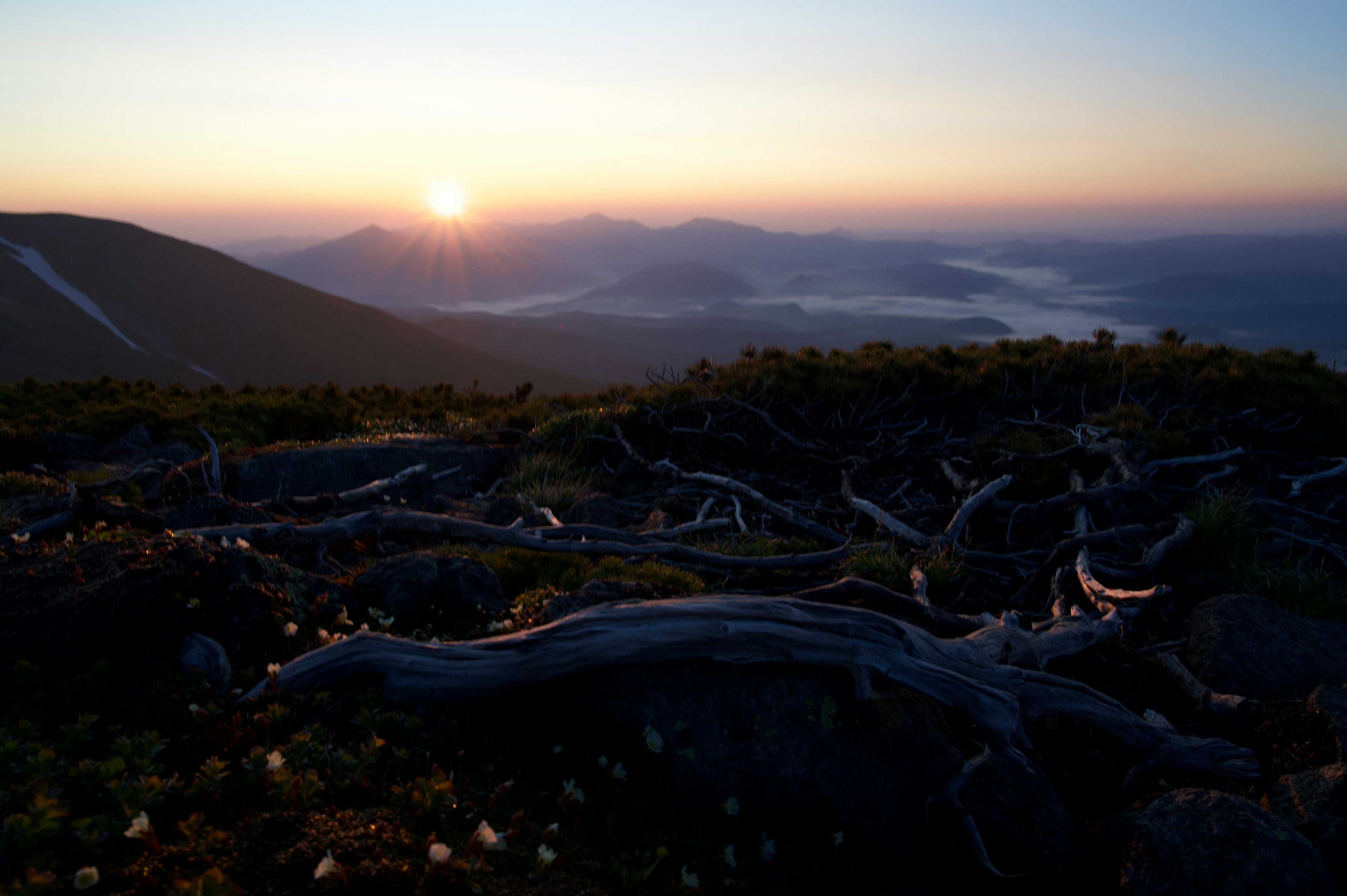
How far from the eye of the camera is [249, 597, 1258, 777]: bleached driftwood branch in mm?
3451

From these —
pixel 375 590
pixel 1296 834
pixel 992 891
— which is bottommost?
pixel 992 891

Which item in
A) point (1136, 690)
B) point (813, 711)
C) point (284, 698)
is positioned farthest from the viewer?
point (1136, 690)

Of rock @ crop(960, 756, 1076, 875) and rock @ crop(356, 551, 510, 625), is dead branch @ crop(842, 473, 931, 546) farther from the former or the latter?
rock @ crop(356, 551, 510, 625)

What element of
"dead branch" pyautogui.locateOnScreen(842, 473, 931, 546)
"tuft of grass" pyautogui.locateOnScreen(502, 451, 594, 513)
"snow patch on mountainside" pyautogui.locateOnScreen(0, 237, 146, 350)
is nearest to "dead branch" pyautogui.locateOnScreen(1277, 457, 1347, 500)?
"dead branch" pyautogui.locateOnScreen(842, 473, 931, 546)

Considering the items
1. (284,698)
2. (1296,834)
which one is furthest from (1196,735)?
(284,698)

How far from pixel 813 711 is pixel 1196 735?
238cm

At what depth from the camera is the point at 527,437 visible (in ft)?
35.8

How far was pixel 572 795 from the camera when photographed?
9.45 feet

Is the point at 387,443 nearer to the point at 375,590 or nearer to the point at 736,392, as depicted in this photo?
the point at 736,392

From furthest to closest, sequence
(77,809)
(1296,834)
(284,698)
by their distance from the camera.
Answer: (284,698)
(1296,834)
(77,809)

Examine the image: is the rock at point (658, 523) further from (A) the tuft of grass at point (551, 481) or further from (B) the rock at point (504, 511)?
(B) the rock at point (504, 511)

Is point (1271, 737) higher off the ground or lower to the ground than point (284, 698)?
lower

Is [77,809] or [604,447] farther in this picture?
Answer: [604,447]

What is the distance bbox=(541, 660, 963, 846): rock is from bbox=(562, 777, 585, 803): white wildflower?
0.34 m
